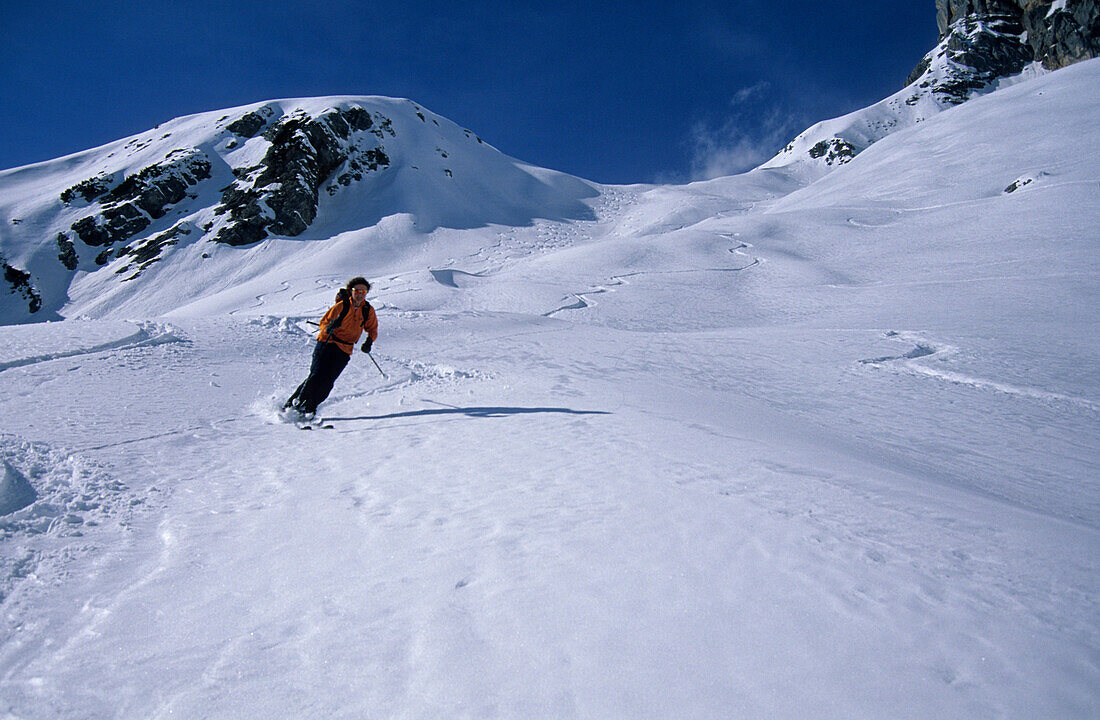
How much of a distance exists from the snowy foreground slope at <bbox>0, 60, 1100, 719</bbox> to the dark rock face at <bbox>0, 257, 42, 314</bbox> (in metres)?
47.7

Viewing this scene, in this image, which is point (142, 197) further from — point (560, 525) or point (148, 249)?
point (560, 525)

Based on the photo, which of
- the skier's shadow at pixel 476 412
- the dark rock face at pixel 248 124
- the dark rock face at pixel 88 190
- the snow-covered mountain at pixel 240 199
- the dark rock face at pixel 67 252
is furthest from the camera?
the dark rock face at pixel 248 124

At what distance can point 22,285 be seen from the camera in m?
41.6

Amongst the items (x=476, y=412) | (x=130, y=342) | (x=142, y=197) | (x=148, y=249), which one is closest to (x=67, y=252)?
(x=142, y=197)

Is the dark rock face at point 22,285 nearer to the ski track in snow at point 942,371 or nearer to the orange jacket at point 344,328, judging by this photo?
the orange jacket at point 344,328

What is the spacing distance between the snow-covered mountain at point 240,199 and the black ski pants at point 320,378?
30.4 metres

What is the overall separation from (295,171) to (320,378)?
50.8 meters

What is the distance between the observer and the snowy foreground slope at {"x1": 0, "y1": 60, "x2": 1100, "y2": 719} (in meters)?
1.52

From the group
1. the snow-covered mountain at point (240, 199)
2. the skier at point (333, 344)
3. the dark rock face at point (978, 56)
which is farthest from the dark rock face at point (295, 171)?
the dark rock face at point (978, 56)

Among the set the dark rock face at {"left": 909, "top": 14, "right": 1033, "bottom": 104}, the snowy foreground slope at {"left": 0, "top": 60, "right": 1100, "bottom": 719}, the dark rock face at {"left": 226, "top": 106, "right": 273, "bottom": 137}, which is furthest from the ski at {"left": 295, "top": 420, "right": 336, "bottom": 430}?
the dark rock face at {"left": 909, "top": 14, "right": 1033, "bottom": 104}

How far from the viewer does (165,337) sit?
7680 millimetres

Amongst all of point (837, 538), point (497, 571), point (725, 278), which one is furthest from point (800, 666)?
point (725, 278)

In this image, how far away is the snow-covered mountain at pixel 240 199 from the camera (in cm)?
3962

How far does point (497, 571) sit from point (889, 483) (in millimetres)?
2467
